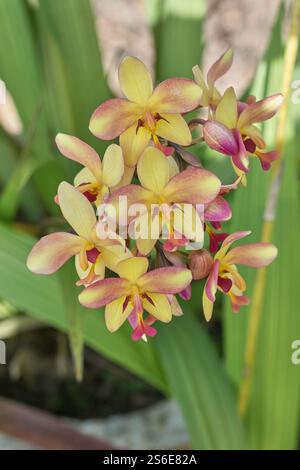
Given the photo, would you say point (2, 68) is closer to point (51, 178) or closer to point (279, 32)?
point (51, 178)

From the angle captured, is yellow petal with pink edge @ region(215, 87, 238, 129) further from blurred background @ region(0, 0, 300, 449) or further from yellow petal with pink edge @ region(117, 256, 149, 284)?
blurred background @ region(0, 0, 300, 449)

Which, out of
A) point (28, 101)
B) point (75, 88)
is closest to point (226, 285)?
point (75, 88)

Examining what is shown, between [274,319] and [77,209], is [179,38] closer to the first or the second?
[274,319]

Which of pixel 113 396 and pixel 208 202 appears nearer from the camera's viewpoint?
pixel 208 202

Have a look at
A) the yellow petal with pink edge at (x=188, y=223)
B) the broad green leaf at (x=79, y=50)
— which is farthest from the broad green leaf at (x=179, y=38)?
the yellow petal with pink edge at (x=188, y=223)

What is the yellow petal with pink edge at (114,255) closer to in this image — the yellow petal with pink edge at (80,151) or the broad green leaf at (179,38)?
the yellow petal with pink edge at (80,151)
